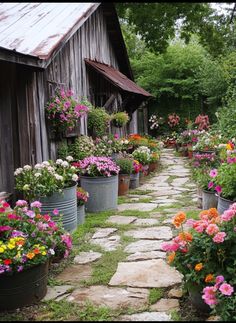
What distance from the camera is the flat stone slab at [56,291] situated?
3.56 metres

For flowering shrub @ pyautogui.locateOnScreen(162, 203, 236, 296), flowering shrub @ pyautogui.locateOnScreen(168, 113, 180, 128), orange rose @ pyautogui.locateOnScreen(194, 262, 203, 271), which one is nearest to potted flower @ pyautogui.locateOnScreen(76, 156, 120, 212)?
flowering shrub @ pyautogui.locateOnScreen(162, 203, 236, 296)

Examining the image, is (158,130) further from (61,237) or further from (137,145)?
(61,237)

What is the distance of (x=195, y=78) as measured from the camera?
57.5 feet

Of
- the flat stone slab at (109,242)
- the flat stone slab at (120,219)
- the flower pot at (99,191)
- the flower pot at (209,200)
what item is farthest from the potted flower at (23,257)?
the flower pot at (209,200)

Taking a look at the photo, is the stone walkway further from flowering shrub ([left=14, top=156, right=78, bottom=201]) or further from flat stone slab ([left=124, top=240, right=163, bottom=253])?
flowering shrub ([left=14, top=156, right=78, bottom=201])

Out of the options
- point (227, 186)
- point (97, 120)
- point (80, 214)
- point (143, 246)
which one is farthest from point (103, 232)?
point (97, 120)

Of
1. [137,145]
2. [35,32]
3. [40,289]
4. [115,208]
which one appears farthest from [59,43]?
[137,145]

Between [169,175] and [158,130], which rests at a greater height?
[158,130]

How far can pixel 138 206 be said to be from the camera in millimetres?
7004

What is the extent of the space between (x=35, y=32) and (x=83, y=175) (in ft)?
8.22

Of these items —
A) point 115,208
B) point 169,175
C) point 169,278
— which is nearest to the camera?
point 169,278

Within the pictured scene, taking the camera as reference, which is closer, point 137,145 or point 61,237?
point 61,237

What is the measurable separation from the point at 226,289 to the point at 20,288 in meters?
1.73

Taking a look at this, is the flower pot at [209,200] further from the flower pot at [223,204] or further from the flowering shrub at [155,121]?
the flowering shrub at [155,121]
